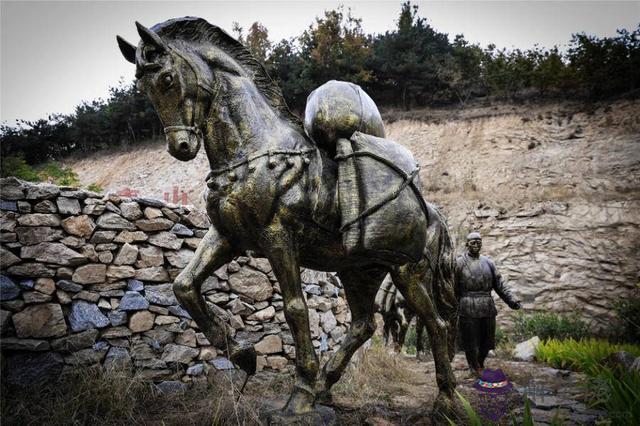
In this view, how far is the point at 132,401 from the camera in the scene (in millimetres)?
3523

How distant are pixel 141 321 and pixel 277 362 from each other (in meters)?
1.68

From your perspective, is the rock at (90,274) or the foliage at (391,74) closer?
the rock at (90,274)

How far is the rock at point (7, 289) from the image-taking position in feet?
13.0

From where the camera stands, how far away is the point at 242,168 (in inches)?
97.2

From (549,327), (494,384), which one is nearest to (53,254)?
(494,384)

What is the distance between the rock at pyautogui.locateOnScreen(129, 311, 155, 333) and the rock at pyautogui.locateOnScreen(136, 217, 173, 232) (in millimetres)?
930

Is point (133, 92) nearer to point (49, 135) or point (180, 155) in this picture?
point (49, 135)

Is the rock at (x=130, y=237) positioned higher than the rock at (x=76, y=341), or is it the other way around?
the rock at (x=130, y=237)

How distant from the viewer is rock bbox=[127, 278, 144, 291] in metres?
4.71

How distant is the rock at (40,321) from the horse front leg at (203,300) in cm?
239

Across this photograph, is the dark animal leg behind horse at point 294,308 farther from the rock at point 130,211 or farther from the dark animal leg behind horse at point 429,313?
the rock at point 130,211

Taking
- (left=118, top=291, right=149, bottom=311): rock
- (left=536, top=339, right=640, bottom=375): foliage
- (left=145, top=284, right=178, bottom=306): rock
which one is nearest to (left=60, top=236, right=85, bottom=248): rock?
(left=118, top=291, right=149, bottom=311): rock

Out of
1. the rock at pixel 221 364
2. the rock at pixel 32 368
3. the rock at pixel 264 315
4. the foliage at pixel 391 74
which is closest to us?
the rock at pixel 32 368

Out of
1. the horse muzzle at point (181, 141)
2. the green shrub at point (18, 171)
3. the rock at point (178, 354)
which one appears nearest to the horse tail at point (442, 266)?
the horse muzzle at point (181, 141)
